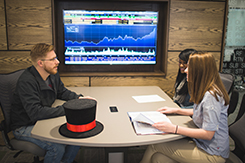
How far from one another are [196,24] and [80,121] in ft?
7.74

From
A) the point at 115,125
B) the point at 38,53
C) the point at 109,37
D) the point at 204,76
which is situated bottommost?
the point at 115,125

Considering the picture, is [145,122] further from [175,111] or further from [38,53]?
[38,53]

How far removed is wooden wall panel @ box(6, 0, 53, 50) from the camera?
9.33ft

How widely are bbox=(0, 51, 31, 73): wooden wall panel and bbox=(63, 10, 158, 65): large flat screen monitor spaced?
21.7 inches

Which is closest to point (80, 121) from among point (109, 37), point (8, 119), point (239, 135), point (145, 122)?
point (145, 122)

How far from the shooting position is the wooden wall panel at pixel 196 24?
3.03m

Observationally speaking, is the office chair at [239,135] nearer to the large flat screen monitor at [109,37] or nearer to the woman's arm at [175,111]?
the woman's arm at [175,111]

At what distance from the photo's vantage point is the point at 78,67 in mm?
3354

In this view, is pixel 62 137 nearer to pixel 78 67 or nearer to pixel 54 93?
pixel 54 93

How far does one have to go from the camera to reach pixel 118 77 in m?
3.10

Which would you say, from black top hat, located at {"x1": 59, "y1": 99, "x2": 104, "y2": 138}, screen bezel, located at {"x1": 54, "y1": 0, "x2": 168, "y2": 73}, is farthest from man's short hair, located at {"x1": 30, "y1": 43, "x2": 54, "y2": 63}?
screen bezel, located at {"x1": 54, "y1": 0, "x2": 168, "y2": 73}

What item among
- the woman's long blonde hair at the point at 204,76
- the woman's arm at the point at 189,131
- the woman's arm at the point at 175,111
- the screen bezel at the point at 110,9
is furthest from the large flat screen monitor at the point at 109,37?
the woman's arm at the point at 189,131

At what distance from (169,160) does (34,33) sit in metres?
2.35

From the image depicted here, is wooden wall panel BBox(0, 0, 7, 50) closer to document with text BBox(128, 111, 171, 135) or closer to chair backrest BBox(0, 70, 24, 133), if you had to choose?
chair backrest BBox(0, 70, 24, 133)
